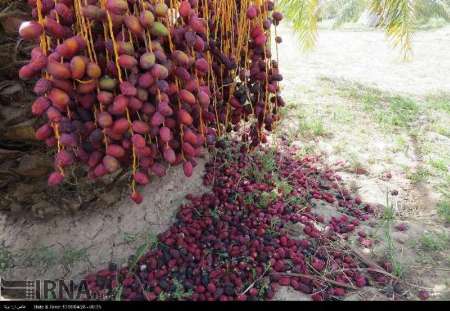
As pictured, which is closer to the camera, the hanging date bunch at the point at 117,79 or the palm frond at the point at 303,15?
the hanging date bunch at the point at 117,79

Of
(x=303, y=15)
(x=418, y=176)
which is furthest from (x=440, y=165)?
(x=303, y=15)

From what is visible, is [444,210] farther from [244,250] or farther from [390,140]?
[244,250]

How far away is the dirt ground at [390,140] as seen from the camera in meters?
2.20

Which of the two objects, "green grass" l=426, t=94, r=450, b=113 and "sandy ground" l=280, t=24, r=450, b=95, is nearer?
"green grass" l=426, t=94, r=450, b=113

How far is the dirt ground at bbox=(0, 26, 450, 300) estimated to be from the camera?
Answer: 2.04 metres

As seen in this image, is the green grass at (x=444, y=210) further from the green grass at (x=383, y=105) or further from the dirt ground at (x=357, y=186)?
the green grass at (x=383, y=105)

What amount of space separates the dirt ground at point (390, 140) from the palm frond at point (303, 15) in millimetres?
635

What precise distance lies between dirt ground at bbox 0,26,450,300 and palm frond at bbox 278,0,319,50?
2.09 feet

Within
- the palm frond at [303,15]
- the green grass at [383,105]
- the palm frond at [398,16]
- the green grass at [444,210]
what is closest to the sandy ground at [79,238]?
the green grass at [444,210]

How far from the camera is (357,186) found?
278 cm

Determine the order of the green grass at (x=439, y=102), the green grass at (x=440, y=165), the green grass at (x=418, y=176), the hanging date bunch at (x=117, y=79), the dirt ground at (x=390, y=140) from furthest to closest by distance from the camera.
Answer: the green grass at (x=439, y=102), the green grass at (x=440, y=165), the green grass at (x=418, y=176), the dirt ground at (x=390, y=140), the hanging date bunch at (x=117, y=79)

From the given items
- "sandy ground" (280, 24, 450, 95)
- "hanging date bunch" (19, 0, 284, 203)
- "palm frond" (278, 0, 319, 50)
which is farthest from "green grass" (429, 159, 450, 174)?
"hanging date bunch" (19, 0, 284, 203)

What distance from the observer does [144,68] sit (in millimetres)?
1215

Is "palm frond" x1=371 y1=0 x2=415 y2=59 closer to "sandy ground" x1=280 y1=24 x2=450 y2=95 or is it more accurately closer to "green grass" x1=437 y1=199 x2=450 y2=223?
"sandy ground" x1=280 y1=24 x2=450 y2=95
